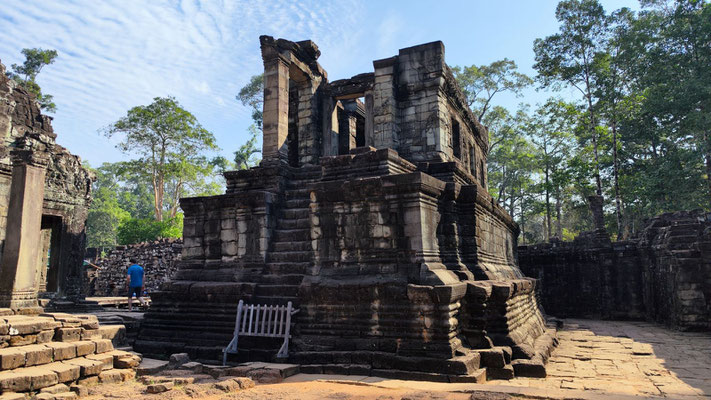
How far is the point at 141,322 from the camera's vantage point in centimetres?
802

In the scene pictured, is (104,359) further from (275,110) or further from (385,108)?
(385,108)

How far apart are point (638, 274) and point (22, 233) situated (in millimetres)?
15881

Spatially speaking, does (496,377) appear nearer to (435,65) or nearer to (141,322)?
(141,322)

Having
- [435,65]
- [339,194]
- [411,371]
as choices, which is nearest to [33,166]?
[339,194]

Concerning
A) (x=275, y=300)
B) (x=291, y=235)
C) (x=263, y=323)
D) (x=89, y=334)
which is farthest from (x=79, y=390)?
(x=291, y=235)

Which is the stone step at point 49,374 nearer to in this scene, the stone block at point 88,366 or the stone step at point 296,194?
the stone block at point 88,366

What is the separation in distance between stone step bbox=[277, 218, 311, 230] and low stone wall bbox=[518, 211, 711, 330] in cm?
945

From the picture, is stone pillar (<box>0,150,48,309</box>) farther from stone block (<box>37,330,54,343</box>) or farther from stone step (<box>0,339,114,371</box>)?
stone step (<box>0,339,114,371</box>)

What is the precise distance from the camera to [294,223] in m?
8.41

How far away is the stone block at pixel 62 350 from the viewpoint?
5344 millimetres

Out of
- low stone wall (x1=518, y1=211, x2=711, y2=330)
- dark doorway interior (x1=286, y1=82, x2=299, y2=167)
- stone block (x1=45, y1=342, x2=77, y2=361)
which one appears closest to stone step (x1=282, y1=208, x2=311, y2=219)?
stone block (x1=45, y1=342, x2=77, y2=361)

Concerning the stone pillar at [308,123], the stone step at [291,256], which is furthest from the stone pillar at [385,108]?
the stone step at [291,256]

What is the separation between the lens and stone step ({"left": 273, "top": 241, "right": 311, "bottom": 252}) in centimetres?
790

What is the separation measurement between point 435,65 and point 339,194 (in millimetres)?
5681
